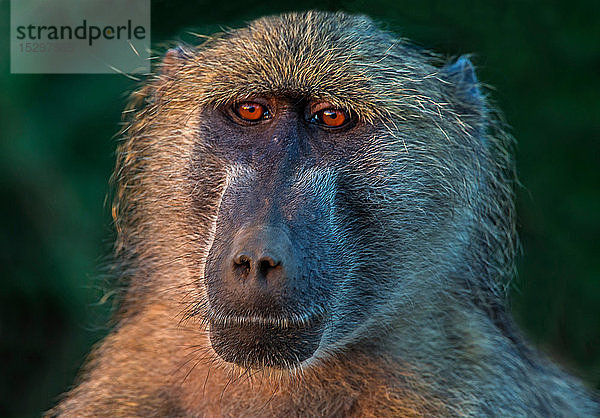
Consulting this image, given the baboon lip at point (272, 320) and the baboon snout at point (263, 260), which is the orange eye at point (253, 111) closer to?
the baboon snout at point (263, 260)

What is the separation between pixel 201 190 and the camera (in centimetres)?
307

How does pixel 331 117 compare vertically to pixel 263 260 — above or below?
above

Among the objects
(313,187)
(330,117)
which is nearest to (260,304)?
(313,187)

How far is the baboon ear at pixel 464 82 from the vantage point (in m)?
3.44

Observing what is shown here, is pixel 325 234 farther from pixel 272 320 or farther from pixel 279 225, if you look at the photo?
pixel 272 320

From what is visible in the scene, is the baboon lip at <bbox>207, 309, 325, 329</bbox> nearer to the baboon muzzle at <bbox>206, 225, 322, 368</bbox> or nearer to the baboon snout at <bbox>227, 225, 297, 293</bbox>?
→ the baboon muzzle at <bbox>206, 225, 322, 368</bbox>

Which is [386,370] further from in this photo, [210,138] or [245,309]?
[210,138]

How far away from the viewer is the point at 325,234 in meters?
2.74

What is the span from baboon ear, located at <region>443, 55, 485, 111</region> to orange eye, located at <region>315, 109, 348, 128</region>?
2.15ft

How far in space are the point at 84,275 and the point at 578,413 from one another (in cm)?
271

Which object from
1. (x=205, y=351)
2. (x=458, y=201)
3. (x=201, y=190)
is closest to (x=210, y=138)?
(x=201, y=190)

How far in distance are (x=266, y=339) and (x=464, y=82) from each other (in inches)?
61.3

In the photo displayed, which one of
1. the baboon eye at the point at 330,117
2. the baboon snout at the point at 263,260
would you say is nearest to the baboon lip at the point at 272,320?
the baboon snout at the point at 263,260

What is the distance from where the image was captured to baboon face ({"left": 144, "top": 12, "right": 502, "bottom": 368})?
258cm
